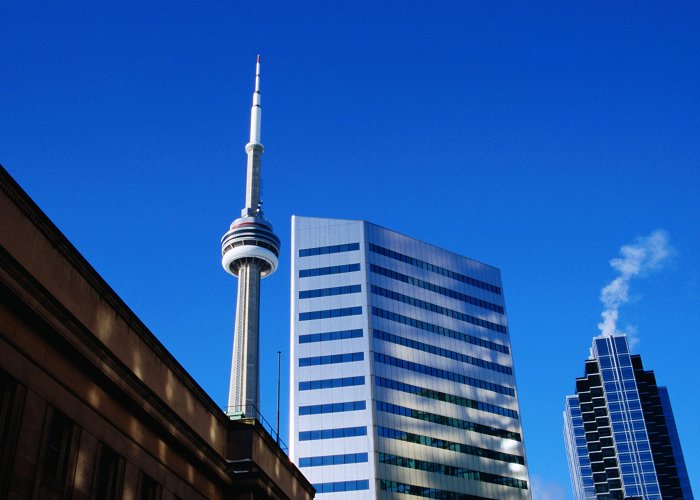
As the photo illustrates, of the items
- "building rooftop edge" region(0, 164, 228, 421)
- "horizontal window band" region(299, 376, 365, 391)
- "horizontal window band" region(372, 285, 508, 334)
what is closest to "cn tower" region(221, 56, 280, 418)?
"horizontal window band" region(299, 376, 365, 391)

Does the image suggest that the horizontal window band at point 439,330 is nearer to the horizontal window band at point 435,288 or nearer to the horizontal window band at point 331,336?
the horizontal window band at point 331,336

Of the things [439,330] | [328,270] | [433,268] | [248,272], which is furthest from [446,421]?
[248,272]

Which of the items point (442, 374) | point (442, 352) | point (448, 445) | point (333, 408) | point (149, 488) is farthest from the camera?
point (442, 352)

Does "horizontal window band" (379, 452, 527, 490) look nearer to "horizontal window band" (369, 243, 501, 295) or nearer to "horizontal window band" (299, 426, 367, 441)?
Answer: "horizontal window band" (299, 426, 367, 441)

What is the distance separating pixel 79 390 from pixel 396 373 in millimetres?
106202

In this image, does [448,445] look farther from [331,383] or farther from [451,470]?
[331,383]

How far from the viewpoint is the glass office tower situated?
412ft

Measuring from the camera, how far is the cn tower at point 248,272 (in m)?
154

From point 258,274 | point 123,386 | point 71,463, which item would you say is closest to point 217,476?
point 123,386

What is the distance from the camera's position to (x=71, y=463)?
27828 mm

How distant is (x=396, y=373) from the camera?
132875mm

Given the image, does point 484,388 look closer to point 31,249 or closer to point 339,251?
point 339,251

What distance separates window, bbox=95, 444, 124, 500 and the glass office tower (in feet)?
313

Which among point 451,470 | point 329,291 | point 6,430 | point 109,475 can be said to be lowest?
point 6,430
